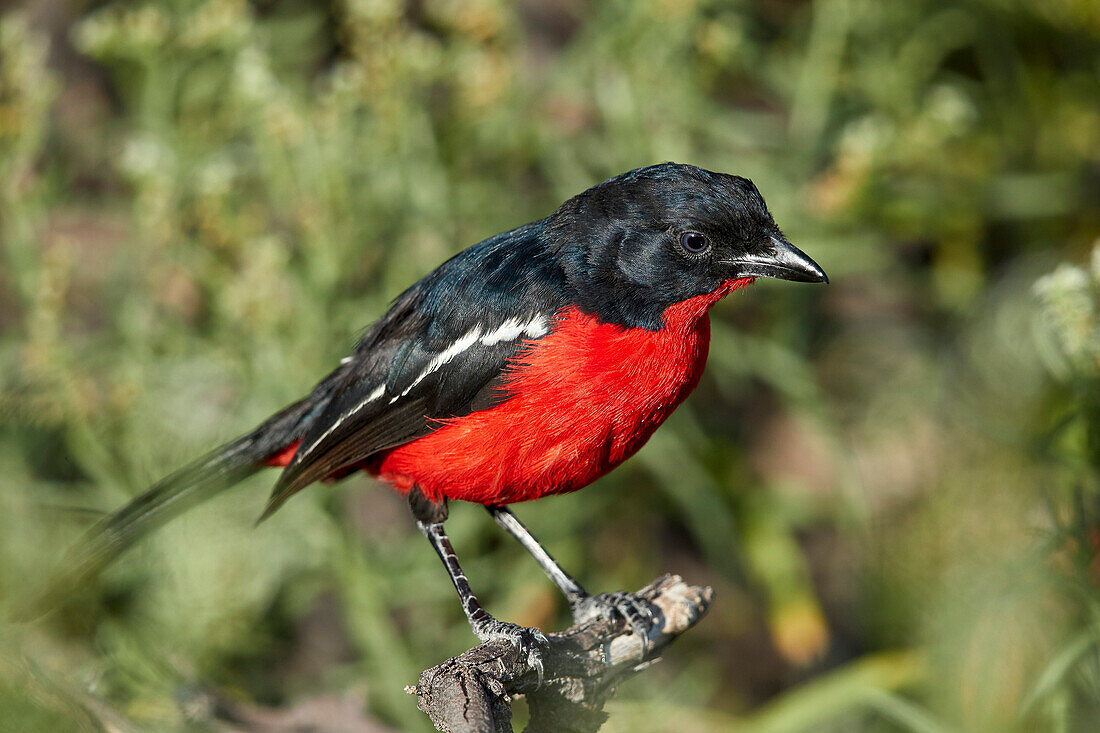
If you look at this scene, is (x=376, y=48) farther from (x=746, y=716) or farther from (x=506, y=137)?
(x=746, y=716)

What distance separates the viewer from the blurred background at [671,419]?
3680mm

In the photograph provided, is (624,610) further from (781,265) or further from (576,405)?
(781,265)

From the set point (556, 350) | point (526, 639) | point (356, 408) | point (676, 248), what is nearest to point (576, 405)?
point (556, 350)

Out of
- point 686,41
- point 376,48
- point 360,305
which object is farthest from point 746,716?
point 376,48

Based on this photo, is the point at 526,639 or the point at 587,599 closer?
the point at 526,639

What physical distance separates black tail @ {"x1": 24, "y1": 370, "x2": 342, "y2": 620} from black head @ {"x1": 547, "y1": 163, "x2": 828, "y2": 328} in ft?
3.15

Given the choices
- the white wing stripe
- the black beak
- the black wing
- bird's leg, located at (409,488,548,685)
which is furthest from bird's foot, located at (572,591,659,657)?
the black beak

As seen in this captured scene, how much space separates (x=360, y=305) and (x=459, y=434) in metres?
1.22

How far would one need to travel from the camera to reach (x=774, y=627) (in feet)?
16.6

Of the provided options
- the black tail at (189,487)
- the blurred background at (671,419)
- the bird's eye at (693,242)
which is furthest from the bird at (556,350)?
the blurred background at (671,419)

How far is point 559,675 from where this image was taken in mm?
2584

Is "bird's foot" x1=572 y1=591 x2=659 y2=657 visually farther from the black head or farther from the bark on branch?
the black head

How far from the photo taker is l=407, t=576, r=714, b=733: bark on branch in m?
2.15

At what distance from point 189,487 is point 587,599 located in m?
1.24
